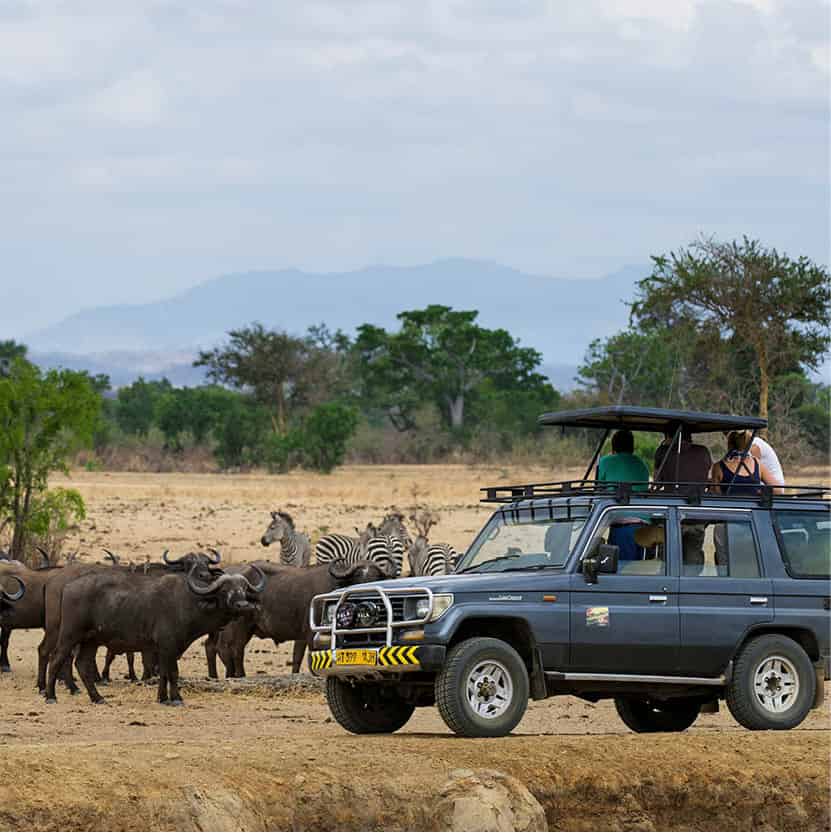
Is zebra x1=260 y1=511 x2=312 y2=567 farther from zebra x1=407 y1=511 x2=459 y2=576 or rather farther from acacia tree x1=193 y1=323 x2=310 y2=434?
acacia tree x1=193 y1=323 x2=310 y2=434

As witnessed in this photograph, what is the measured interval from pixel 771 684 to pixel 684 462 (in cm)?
198

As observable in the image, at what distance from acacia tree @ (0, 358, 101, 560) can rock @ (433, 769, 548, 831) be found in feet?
62.7

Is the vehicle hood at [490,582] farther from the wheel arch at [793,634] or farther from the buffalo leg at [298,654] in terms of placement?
the buffalo leg at [298,654]

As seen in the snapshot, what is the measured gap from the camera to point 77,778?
11320 mm

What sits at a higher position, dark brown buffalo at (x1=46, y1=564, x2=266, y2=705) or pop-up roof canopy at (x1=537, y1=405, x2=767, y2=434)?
pop-up roof canopy at (x1=537, y1=405, x2=767, y2=434)

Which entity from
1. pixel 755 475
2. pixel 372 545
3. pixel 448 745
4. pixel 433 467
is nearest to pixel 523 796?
pixel 448 745

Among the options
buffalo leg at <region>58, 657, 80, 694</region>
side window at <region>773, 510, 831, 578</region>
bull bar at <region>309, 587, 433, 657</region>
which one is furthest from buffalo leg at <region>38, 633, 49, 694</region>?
side window at <region>773, 510, 831, 578</region>

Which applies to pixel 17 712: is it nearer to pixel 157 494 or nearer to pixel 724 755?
pixel 724 755

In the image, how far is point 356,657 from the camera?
1331 centimetres

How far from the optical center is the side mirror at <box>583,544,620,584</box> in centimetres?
1325

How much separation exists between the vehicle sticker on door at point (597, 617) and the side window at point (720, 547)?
3.04 feet

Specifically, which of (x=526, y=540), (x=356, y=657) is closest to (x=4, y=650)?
(x=356, y=657)

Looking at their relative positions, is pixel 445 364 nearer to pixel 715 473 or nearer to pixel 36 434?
pixel 36 434

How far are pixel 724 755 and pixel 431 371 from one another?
69.0m
